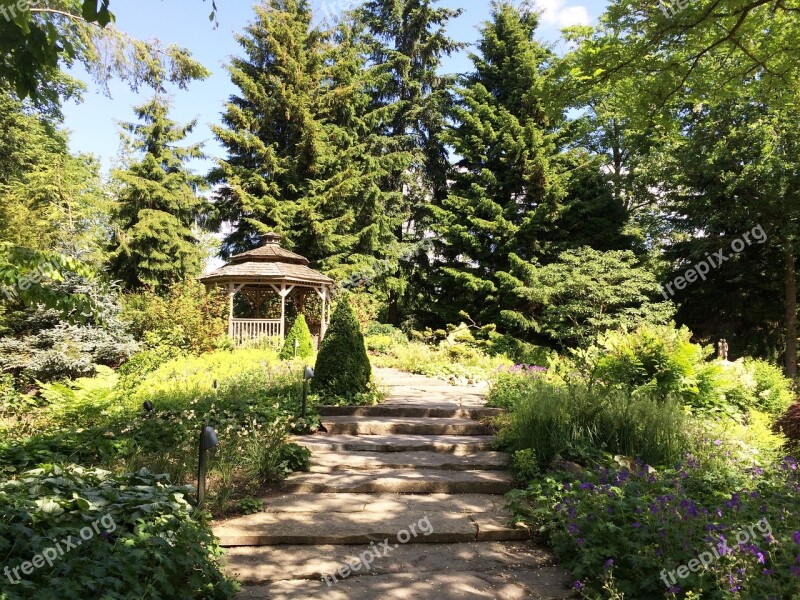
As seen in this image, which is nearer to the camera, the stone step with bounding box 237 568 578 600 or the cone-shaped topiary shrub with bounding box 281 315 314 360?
the stone step with bounding box 237 568 578 600

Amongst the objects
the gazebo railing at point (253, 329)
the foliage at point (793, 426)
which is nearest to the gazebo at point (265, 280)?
the gazebo railing at point (253, 329)

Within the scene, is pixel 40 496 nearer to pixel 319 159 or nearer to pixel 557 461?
pixel 557 461

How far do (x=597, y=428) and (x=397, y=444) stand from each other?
2147 millimetres

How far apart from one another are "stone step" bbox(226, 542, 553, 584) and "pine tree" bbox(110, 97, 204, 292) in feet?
58.2

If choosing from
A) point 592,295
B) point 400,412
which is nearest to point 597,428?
point 400,412

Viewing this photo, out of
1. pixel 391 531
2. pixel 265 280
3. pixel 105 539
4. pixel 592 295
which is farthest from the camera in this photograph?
pixel 265 280

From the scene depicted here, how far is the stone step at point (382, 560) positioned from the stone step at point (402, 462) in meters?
1.38

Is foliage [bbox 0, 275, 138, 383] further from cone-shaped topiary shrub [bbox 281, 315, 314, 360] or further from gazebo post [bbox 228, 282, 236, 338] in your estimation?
cone-shaped topiary shrub [bbox 281, 315, 314, 360]

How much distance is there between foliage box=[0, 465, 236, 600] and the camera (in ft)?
7.52

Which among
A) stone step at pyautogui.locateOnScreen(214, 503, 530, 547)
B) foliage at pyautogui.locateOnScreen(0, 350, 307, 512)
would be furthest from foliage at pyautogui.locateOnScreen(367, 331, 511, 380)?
stone step at pyautogui.locateOnScreen(214, 503, 530, 547)

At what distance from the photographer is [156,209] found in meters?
20.2

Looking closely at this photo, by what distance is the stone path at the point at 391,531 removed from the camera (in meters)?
3.12

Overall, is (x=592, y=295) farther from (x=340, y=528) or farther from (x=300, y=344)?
(x=340, y=528)

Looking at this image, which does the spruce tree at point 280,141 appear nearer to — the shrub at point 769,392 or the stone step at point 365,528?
the shrub at point 769,392
